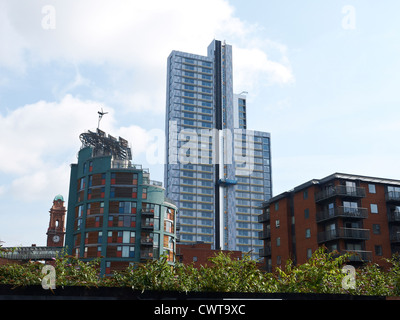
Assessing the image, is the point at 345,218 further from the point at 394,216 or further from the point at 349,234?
the point at 394,216

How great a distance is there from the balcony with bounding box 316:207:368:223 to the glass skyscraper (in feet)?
284

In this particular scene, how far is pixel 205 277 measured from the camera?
11.2 meters

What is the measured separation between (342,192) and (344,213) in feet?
9.81

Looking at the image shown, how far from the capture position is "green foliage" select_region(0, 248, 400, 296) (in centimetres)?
976

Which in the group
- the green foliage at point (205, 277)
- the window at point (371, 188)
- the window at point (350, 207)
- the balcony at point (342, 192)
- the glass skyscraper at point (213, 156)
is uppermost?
the glass skyscraper at point (213, 156)

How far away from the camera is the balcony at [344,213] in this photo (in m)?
60.2

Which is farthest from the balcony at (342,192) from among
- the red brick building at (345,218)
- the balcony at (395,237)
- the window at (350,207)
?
the balcony at (395,237)

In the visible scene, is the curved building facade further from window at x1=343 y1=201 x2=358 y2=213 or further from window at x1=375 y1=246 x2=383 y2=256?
window at x1=375 y1=246 x2=383 y2=256

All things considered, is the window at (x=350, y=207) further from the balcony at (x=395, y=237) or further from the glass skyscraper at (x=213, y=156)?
the glass skyscraper at (x=213, y=156)

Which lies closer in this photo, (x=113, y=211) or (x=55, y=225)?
(x=113, y=211)

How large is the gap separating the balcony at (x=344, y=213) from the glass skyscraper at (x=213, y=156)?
86.5 m

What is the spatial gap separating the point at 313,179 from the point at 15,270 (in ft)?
195

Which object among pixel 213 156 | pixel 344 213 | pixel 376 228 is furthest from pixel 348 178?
pixel 213 156
